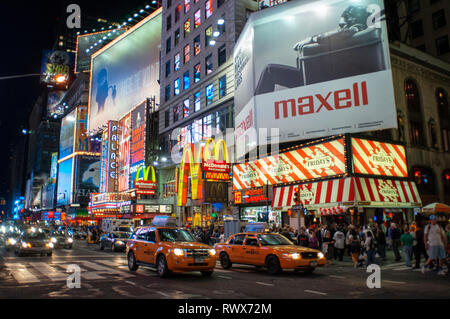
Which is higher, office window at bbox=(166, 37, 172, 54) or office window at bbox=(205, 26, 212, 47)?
office window at bbox=(166, 37, 172, 54)

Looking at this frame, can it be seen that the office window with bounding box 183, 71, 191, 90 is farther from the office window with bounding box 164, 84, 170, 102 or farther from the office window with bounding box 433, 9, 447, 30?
the office window with bounding box 433, 9, 447, 30

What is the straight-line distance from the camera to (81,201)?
93000mm

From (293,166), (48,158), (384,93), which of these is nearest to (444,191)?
(384,93)

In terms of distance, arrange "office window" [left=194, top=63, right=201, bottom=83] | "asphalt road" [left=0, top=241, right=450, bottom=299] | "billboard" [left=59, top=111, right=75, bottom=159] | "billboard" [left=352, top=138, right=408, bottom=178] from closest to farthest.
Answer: "asphalt road" [left=0, top=241, right=450, bottom=299] → "billboard" [left=352, top=138, right=408, bottom=178] → "office window" [left=194, top=63, right=201, bottom=83] → "billboard" [left=59, top=111, right=75, bottom=159]

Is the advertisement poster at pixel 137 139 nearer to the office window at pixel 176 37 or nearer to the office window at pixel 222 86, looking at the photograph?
the office window at pixel 176 37

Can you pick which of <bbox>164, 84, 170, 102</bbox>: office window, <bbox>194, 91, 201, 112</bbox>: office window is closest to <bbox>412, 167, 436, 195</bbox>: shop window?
<bbox>194, 91, 201, 112</bbox>: office window

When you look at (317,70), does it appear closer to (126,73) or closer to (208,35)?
(208,35)

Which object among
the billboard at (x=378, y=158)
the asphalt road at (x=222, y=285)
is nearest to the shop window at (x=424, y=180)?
the billboard at (x=378, y=158)

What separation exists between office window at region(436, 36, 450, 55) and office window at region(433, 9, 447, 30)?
1.44 meters

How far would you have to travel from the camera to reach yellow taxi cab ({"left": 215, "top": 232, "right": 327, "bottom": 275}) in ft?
43.4

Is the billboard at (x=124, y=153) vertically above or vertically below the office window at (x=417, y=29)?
below

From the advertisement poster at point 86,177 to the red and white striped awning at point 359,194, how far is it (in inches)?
3033

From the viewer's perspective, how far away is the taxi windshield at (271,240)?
14.5 meters

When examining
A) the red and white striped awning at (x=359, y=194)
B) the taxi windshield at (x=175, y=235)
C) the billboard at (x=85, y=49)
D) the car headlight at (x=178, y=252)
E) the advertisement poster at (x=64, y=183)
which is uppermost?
the billboard at (x=85, y=49)
